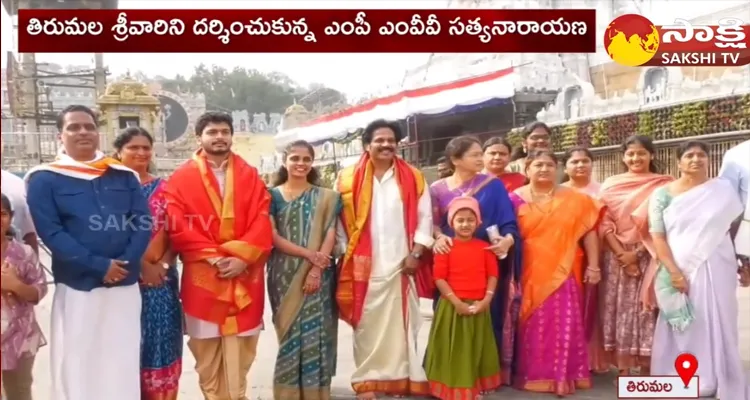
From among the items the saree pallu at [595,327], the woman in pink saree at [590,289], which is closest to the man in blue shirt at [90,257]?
the woman in pink saree at [590,289]

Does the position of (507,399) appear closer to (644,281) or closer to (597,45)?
(644,281)

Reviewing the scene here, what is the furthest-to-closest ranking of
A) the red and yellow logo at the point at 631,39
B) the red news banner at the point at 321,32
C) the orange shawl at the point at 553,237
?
the orange shawl at the point at 553,237 → the red and yellow logo at the point at 631,39 → the red news banner at the point at 321,32

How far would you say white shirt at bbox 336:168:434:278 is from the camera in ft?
8.33

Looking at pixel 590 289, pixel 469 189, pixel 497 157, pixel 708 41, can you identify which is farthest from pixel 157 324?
pixel 708 41

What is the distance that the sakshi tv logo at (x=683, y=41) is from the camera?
2.32 metres

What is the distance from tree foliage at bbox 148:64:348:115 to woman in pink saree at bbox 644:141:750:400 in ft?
4.46

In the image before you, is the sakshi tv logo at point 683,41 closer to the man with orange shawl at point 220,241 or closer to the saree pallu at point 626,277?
the saree pallu at point 626,277

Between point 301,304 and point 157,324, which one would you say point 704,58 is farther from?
point 157,324

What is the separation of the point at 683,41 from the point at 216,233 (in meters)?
1.82

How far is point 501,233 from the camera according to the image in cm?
257

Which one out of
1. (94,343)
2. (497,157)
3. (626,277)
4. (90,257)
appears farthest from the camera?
(626,277)

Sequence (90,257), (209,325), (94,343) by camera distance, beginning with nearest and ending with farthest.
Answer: (90,257), (94,343), (209,325)

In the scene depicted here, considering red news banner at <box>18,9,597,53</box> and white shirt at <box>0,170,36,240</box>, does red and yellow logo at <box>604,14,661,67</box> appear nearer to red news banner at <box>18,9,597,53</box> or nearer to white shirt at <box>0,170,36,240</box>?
red news banner at <box>18,9,597,53</box>

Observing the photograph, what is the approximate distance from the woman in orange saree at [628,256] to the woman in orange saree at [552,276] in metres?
0.11
